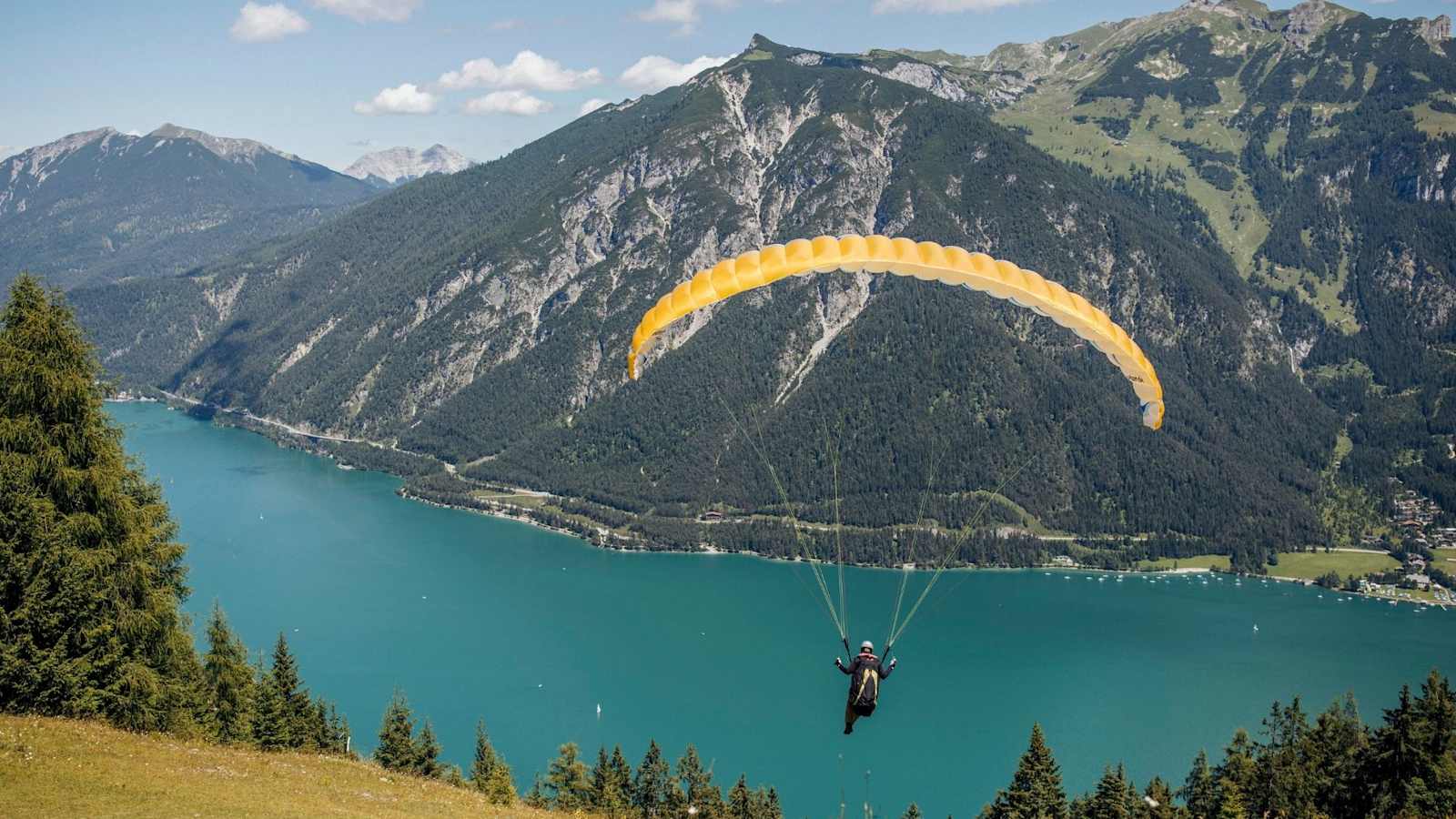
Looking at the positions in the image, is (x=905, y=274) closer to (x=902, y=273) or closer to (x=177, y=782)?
(x=902, y=273)

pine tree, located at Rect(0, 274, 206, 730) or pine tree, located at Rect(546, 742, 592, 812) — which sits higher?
pine tree, located at Rect(0, 274, 206, 730)

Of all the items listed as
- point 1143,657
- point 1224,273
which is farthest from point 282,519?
point 1224,273

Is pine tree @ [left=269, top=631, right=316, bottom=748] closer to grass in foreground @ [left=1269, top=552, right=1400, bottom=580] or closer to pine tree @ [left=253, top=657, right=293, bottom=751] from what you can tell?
pine tree @ [left=253, top=657, right=293, bottom=751]

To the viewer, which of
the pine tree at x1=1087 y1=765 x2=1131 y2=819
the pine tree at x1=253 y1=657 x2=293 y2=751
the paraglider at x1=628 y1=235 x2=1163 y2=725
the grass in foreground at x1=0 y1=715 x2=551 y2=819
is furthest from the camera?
the pine tree at x1=1087 y1=765 x2=1131 y2=819

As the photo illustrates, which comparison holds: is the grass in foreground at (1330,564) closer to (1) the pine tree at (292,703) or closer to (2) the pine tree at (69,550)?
(1) the pine tree at (292,703)

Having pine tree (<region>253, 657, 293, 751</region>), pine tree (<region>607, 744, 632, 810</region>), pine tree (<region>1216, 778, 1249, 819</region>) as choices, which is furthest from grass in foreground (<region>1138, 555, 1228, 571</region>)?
pine tree (<region>253, 657, 293, 751</region>)

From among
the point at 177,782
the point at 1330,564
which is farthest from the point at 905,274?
the point at 1330,564

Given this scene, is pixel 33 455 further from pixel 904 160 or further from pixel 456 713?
pixel 904 160

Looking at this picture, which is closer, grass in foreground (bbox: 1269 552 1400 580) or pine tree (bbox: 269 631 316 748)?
pine tree (bbox: 269 631 316 748)
